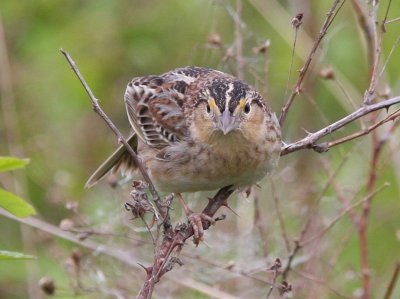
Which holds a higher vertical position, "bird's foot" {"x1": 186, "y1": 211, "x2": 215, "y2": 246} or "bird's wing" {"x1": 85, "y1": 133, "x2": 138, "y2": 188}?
"bird's wing" {"x1": 85, "y1": 133, "x2": 138, "y2": 188}

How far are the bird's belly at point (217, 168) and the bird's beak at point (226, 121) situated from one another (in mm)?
202

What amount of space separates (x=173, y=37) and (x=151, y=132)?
268 cm

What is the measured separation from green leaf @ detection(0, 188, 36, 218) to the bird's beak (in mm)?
1156

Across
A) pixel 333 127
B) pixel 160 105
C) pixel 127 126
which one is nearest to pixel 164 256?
pixel 333 127

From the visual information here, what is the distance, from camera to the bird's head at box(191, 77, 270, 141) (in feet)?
13.6

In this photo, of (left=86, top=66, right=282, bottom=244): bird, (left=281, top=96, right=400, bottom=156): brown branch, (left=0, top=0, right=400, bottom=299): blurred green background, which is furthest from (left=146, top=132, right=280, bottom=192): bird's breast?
(left=0, top=0, right=400, bottom=299): blurred green background

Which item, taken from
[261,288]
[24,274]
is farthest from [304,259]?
[24,274]

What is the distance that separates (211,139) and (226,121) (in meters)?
0.27

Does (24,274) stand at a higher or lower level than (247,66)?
lower

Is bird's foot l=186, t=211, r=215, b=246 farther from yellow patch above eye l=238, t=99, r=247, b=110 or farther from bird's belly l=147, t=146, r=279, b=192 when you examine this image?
yellow patch above eye l=238, t=99, r=247, b=110

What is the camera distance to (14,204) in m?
3.21

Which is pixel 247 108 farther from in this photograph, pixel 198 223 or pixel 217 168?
pixel 198 223

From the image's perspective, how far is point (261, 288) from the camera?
5387 millimetres

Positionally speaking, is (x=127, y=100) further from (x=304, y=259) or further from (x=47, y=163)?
(x=47, y=163)
